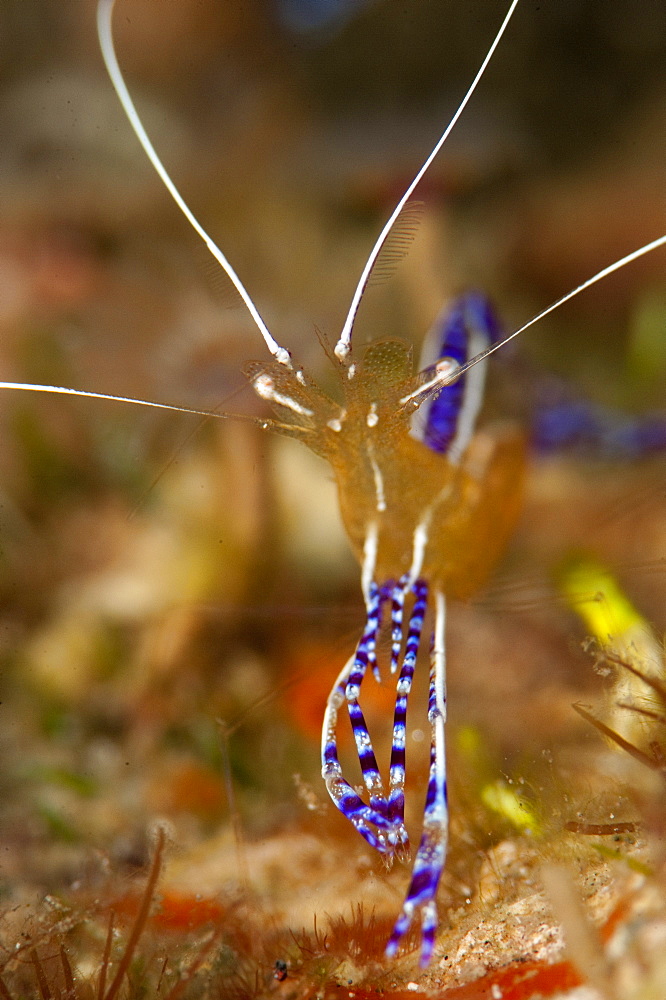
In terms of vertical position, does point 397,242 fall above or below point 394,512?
above

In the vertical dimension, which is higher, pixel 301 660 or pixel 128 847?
pixel 301 660

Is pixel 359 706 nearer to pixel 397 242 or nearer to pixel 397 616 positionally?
pixel 397 616

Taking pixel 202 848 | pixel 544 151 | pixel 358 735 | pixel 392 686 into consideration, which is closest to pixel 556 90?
pixel 544 151

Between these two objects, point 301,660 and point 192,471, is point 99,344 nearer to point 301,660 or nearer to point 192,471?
point 192,471

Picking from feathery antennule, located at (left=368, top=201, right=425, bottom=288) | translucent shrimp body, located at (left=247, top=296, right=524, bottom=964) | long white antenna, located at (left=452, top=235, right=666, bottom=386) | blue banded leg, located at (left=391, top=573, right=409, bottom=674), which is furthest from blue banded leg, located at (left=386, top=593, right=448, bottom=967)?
feathery antennule, located at (left=368, top=201, right=425, bottom=288)

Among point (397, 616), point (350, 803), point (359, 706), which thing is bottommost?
point (350, 803)

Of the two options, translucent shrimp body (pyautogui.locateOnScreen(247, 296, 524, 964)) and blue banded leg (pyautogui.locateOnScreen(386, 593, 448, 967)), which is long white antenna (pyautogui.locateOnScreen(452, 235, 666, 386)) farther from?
blue banded leg (pyautogui.locateOnScreen(386, 593, 448, 967))

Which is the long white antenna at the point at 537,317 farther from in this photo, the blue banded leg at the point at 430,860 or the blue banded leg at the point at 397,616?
the blue banded leg at the point at 430,860

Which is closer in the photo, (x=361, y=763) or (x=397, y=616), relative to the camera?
(x=361, y=763)

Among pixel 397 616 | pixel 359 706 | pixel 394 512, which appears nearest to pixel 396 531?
pixel 394 512
